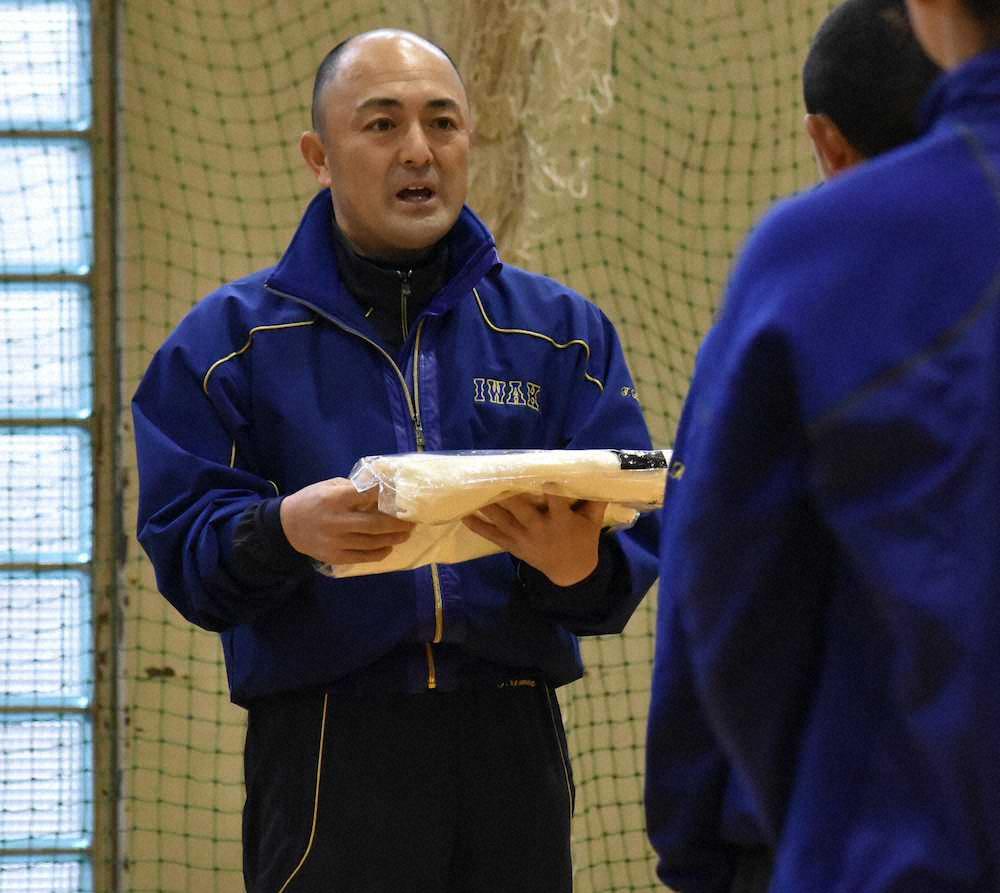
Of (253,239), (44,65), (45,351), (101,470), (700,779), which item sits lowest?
(700,779)

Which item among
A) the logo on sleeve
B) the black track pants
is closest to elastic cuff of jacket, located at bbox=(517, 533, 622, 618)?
the black track pants

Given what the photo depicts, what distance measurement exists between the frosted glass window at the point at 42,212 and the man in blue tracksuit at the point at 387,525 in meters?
2.11

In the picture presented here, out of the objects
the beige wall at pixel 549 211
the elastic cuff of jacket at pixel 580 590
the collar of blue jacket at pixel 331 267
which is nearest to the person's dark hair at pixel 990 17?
the elastic cuff of jacket at pixel 580 590

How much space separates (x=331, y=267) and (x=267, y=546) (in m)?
0.43

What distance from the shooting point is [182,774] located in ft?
12.7

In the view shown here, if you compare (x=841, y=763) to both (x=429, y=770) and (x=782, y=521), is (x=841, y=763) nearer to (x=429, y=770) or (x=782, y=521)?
(x=782, y=521)

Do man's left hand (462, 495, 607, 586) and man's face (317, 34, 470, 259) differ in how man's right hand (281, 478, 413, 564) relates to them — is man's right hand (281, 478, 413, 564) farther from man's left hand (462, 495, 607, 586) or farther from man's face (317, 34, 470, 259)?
man's face (317, 34, 470, 259)

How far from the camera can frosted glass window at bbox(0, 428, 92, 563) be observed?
12.9ft

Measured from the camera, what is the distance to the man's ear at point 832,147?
1.33 metres

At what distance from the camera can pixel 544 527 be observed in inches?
68.6

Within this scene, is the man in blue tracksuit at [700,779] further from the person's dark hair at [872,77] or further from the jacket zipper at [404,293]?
the jacket zipper at [404,293]

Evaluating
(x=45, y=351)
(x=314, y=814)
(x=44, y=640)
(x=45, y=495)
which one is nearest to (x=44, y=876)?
(x=44, y=640)

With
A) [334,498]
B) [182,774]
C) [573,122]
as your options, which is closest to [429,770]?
[334,498]

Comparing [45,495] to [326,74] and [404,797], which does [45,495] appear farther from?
[404,797]
